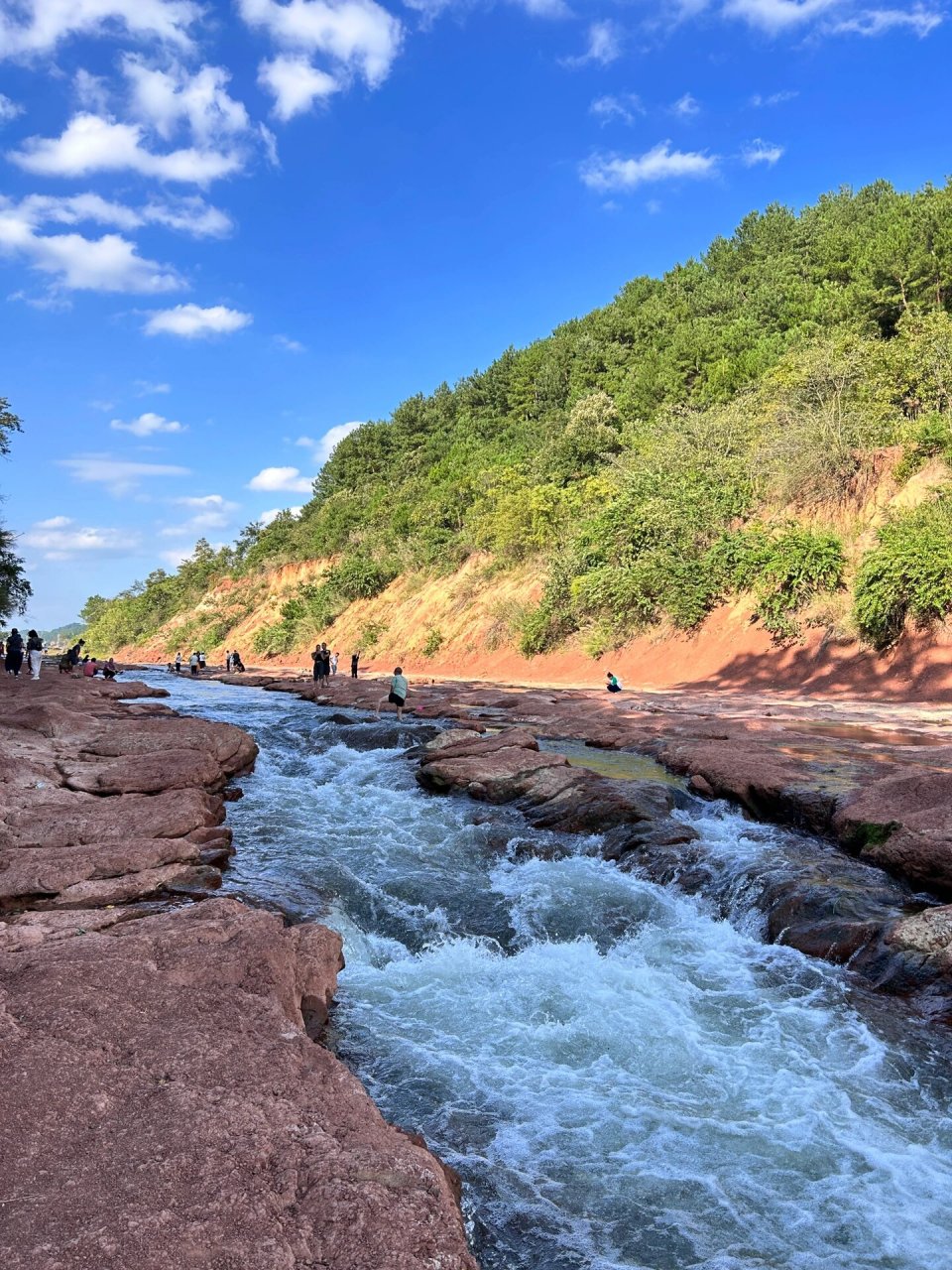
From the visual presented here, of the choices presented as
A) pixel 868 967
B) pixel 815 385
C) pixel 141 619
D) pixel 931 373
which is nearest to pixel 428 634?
pixel 815 385

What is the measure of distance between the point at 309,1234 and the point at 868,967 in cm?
500

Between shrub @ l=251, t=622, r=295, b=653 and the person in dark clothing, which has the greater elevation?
shrub @ l=251, t=622, r=295, b=653

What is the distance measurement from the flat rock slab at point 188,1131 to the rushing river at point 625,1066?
1005 mm

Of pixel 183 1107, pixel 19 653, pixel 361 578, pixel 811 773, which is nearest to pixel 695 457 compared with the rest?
pixel 811 773

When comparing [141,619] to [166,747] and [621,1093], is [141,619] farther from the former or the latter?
[621,1093]

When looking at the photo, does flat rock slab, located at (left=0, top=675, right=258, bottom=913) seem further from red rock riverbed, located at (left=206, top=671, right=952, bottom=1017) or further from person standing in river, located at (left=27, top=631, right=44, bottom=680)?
person standing in river, located at (left=27, top=631, right=44, bottom=680)

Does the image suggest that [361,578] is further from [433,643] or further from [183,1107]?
[183,1107]

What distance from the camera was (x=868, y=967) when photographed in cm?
595

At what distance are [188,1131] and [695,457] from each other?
31052 mm

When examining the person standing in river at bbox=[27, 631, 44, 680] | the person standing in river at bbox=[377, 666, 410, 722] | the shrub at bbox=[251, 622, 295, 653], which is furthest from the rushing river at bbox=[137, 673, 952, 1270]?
the shrub at bbox=[251, 622, 295, 653]

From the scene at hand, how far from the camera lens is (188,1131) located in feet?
9.61

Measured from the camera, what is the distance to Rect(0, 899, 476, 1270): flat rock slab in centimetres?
238

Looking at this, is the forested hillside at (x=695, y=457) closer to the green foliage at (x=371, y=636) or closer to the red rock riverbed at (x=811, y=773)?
the green foliage at (x=371, y=636)

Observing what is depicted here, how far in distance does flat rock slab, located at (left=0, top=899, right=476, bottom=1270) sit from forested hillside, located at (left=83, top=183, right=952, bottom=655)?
774 inches
